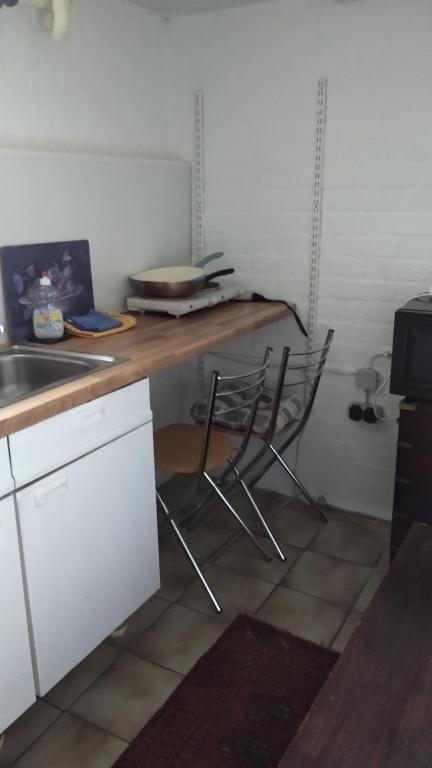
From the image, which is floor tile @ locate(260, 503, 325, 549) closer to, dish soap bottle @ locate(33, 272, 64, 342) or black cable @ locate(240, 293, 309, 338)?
black cable @ locate(240, 293, 309, 338)

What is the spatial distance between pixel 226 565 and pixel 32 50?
1885mm

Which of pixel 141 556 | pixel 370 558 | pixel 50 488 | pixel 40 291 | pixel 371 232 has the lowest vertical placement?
pixel 370 558

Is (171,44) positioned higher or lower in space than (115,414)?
higher

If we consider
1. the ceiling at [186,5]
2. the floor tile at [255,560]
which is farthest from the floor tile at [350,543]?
the ceiling at [186,5]

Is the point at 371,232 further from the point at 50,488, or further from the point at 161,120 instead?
the point at 50,488

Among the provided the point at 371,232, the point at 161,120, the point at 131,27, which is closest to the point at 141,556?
the point at 371,232

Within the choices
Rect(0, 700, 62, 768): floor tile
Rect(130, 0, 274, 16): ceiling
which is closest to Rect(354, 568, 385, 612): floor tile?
Rect(0, 700, 62, 768): floor tile

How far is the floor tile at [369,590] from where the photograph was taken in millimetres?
2121

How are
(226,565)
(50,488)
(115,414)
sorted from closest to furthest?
1. (50,488)
2. (115,414)
3. (226,565)

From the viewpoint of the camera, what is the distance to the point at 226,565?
2.35 metres

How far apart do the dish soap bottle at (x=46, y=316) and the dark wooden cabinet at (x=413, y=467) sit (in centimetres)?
117

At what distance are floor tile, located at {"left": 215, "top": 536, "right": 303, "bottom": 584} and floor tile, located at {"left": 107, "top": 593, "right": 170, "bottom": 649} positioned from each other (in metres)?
0.32

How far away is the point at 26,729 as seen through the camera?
166 cm

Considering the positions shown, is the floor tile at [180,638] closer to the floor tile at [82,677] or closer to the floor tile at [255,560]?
the floor tile at [82,677]
